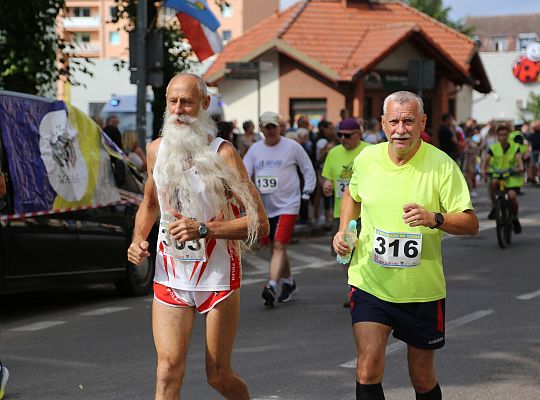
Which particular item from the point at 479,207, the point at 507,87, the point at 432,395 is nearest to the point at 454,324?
the point at 432,395

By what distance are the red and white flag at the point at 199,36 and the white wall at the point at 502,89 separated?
2356 inches

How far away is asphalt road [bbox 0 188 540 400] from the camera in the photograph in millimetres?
7469

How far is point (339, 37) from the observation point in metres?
40.8

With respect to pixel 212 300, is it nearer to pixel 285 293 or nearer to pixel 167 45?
pixel 285 293

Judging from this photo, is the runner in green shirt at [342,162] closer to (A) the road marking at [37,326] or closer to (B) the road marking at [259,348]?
(B) the road marking at [259,348]

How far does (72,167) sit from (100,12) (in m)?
98.0

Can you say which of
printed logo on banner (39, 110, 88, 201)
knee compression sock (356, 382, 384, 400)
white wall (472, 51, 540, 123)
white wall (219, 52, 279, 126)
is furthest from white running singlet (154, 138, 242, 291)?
white wall (472, 51, 540, 123)

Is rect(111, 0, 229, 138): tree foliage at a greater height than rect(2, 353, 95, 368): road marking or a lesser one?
greater

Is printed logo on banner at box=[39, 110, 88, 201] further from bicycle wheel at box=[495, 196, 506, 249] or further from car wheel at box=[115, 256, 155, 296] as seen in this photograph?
bicycle wheel at box=[495, 196, 506, 249]

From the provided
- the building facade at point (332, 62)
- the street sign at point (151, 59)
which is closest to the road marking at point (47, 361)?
the street sign at point (151, 59)

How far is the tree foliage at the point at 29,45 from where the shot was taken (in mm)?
16031

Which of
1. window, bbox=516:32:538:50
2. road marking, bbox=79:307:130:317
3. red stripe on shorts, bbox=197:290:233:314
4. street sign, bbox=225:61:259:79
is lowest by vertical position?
road marking, bbox=79:307:130:317

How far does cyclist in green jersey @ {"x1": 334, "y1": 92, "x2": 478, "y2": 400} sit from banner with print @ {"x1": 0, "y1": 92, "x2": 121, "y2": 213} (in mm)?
5206

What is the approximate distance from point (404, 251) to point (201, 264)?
0.96 metres
